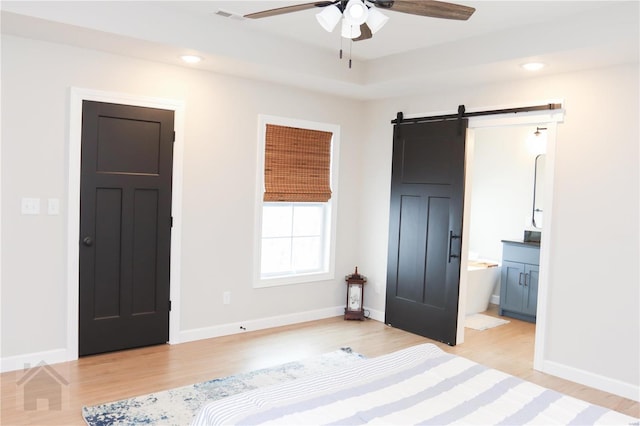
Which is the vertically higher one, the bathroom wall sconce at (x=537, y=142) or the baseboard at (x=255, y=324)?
the bathroom wall sconce at (x=537, y=142)

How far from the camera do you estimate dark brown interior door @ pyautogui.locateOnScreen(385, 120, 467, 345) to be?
4.79 meters

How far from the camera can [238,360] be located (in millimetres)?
4137

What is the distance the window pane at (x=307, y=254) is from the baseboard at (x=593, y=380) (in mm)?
2476

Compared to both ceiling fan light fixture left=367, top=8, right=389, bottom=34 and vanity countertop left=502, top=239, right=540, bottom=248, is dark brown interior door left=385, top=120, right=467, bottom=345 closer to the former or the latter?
vanity countertop left=502, top=239, right=540, bottom=248

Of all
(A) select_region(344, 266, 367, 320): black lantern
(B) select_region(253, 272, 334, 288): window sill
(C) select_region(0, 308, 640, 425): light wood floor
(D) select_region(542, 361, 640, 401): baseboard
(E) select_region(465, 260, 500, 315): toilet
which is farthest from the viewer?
(E) select_region(465, 260, 500, 315): toilet

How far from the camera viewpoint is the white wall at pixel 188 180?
12.1ft

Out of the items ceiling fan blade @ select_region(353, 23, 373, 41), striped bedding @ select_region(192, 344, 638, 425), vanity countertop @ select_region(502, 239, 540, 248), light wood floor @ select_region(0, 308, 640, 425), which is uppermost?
ceiling fan blade @ select_region(353, 23, 373, 41)

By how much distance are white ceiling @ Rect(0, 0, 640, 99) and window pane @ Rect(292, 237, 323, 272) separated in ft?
5.51

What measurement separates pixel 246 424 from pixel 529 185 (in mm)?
5383

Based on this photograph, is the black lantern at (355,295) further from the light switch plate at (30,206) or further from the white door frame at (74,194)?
the light switch plate at (30,206)

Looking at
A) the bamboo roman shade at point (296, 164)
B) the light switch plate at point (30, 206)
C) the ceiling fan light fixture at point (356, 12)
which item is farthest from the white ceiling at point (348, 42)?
the ceiling fan light fixture at point (356, 12)

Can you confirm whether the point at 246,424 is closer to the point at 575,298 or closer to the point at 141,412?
the point at 141,412

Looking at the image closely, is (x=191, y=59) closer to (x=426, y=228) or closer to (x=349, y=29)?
(x=349, y=29)

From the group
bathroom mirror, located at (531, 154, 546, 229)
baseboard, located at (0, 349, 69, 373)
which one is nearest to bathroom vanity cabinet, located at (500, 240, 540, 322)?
bathroom mirror, located at (531, 154, 546, 229)
